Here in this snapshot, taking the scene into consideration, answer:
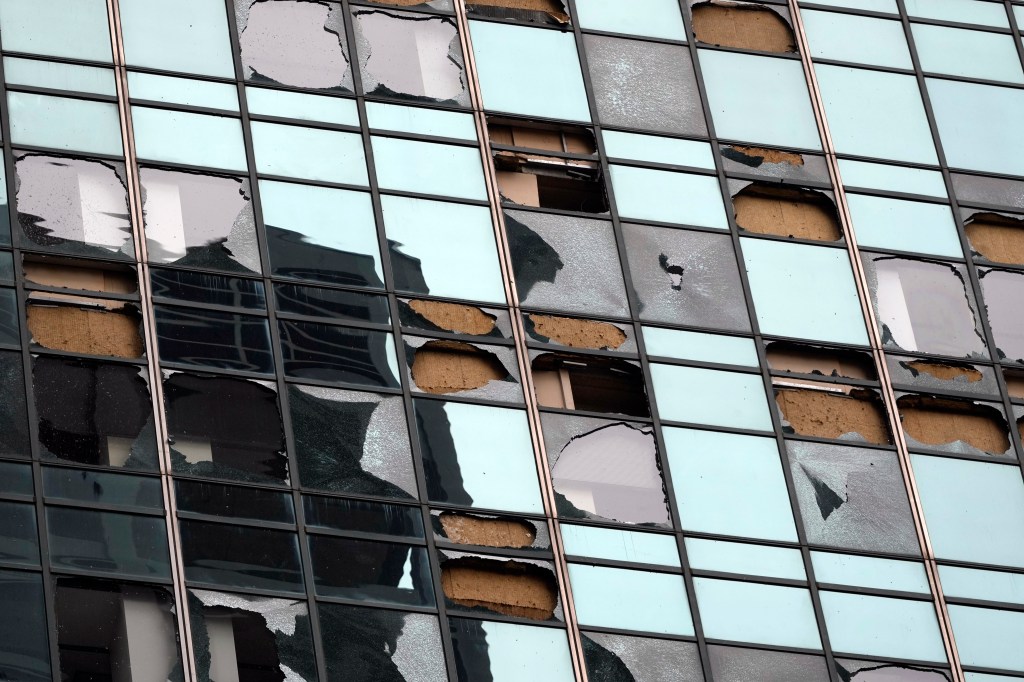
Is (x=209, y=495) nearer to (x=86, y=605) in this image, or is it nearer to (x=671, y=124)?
(x=86, y=605)

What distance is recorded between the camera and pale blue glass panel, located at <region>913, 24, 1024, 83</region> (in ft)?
110

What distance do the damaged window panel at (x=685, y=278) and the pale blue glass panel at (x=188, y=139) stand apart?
509 centimetres

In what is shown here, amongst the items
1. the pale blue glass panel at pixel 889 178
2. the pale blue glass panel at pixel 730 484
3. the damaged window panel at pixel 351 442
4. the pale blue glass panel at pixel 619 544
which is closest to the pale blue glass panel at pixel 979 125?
the pale blue glass panel at pixel 889 178

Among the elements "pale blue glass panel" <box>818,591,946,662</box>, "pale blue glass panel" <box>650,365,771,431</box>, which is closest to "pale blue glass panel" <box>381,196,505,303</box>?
"pale blue glass panel" <box>650,365,771,431</box>

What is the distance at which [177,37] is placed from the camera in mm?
30031

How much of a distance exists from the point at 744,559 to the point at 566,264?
4.43 metres

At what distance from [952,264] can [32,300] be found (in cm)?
1217

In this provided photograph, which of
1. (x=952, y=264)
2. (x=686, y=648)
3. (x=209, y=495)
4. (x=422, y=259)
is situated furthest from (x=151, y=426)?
(x=952, y=264)

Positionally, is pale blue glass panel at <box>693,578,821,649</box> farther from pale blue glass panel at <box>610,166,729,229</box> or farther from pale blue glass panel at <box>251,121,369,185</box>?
pale blue glass panel at <box>251,121,369,185</box>

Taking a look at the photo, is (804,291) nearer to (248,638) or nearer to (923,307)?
(923,307)

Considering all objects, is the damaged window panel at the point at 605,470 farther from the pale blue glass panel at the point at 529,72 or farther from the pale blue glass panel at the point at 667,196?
the pale blue glass panel at the point at 529,72

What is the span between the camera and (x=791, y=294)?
99.9 ft

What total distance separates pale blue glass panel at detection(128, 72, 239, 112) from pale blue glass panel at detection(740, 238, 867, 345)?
6838 mm

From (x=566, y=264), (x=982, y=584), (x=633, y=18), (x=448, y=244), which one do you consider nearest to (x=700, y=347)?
(x=566, y=264)
